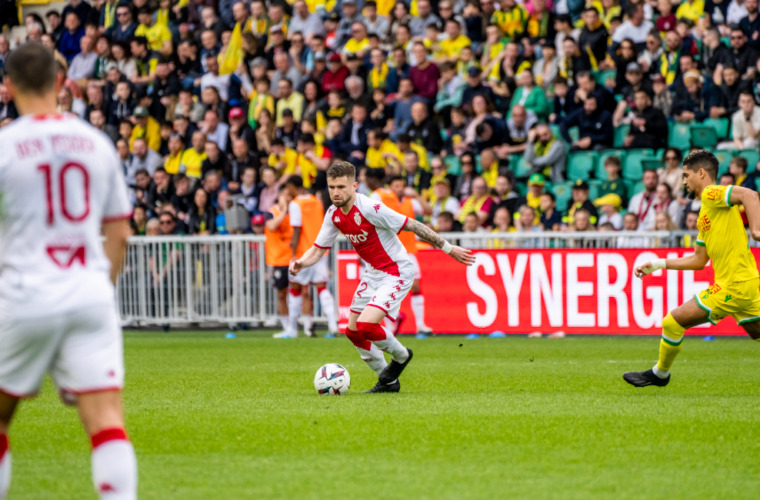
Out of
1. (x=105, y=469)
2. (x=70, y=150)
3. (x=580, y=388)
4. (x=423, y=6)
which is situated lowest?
(x=580, y=388)

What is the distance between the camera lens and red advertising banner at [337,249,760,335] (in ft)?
52.1

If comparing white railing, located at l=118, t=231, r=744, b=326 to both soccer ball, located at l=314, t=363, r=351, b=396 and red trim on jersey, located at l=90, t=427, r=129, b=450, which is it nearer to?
soccer ball, located at l=314, t=363, r=351, b=396

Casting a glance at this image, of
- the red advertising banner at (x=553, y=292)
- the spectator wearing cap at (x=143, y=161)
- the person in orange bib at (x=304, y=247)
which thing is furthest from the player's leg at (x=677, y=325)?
the spectator wearing cap at (x=143, y=161)

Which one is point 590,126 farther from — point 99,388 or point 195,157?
point 99,388

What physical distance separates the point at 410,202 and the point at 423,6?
6.34 m

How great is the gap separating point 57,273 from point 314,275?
43.7ft

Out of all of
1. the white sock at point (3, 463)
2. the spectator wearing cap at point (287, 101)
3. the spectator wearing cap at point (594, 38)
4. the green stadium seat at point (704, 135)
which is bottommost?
the white sock at point (3, 463)

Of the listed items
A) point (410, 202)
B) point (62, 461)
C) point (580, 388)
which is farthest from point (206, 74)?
point (62, 461)

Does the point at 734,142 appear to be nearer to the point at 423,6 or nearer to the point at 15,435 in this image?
the point at 423,6

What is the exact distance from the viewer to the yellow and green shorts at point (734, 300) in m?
9.41

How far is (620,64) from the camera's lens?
64.1 ft

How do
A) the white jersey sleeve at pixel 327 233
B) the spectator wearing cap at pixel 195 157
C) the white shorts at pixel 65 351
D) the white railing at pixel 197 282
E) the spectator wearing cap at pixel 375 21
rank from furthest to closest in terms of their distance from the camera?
the spectator wearing cap at pixel 375 21 → the spectator wearing cap at pixel 195 157 → the white railing at pixel 197 282 → the white jersey sleeve at pixel 327 233 → the white shorts at pixel 65 351

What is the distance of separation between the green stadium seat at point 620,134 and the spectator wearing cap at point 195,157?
834cm

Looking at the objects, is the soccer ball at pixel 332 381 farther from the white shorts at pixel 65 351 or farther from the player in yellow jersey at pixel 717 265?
the white shorts at pixel 65 351
